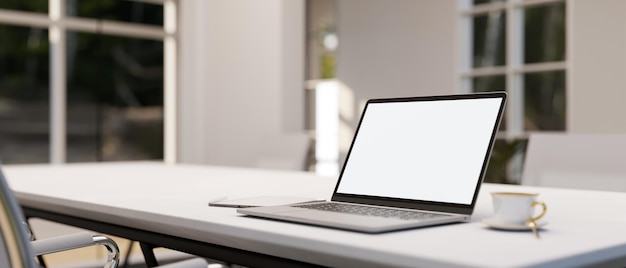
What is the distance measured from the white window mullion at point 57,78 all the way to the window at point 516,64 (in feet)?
10.1

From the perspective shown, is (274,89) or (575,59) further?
(274,89)

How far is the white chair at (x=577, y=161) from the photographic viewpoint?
220cm

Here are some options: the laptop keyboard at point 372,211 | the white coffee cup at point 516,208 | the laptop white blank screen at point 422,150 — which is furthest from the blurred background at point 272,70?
the white coffee cup at point 516,208

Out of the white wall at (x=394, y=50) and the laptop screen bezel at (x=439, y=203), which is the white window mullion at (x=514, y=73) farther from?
the laptop screen bezel at (x=439, y=203)

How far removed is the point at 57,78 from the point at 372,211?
505 centimetres

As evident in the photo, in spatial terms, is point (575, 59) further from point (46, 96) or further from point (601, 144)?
point (46, 96)

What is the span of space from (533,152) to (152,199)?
1334mm

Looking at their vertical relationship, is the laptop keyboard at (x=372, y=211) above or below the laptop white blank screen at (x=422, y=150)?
below

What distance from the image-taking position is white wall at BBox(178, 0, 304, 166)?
6.38 m

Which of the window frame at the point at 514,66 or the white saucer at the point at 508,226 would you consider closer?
Result: the white saucer at the point at 508,226

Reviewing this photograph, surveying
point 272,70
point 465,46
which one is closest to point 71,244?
point 465,46

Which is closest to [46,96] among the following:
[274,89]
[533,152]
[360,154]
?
[274,89]

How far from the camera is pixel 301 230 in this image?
3.57ft

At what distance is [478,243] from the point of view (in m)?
0.95
